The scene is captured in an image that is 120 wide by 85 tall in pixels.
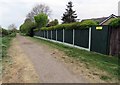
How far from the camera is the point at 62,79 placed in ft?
20.4

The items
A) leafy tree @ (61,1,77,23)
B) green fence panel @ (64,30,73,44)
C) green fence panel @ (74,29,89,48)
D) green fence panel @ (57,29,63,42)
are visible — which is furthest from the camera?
leafy tree @ (61,1,77,23)

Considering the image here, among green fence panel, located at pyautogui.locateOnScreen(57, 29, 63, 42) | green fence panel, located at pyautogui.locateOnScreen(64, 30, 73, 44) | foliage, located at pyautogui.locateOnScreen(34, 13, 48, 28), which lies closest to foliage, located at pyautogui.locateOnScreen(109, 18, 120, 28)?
green fence panel, located at pyautogui.locateOnScreen(64, 30, 73, 44)

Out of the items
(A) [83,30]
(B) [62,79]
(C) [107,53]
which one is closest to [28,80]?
(B) [62,79]

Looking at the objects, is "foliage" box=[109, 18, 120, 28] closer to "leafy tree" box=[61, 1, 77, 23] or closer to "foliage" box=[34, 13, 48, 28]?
"foliage" box=[34, 13, 48, 28]

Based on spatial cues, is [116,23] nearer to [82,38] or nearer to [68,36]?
[82,38]

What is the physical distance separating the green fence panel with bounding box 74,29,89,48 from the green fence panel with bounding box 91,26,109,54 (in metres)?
Answer: 1.07

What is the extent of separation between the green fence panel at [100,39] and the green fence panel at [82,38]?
107cm

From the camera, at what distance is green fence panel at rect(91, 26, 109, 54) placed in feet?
39.8

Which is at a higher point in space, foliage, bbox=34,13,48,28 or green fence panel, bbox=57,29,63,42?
foliage, bbox=34,13,48,28

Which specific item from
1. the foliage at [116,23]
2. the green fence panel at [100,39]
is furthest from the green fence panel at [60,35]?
the foliage at [116,23]

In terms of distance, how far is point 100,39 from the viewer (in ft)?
41.9

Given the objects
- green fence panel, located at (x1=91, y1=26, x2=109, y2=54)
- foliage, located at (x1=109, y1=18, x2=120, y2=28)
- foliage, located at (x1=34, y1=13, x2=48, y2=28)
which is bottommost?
green fence panel, located at (x1=91, y1=26, x2=109, y2=54)

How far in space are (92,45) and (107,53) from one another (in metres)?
1.94

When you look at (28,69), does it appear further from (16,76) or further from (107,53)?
(107,53)
